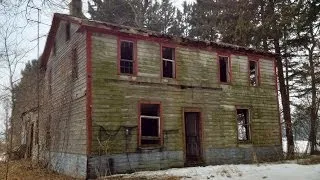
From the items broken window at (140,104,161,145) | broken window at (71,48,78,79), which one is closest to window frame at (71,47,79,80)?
broken window at (71,48,78,79)

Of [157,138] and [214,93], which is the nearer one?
[157,138]

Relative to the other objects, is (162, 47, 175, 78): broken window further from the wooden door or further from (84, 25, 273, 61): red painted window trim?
the wooden door

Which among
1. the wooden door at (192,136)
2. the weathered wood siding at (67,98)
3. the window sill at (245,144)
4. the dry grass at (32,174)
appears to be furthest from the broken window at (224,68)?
the dry grass at (32,174)

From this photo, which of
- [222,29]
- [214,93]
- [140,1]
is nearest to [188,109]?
[214,93]

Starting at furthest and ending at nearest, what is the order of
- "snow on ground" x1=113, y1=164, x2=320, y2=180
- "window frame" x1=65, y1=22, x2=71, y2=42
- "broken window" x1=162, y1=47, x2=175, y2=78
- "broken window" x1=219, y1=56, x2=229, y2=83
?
"broken window" x1=219, y1=56, x2=229, y2=83 → "window frame" x1=65, y1=22, x2=71, y2=42 → "broken window" x1=162, y1=47, x2=175, y2=78 → "snow on ground" x1=113, y1=164, x2=320, y2=180

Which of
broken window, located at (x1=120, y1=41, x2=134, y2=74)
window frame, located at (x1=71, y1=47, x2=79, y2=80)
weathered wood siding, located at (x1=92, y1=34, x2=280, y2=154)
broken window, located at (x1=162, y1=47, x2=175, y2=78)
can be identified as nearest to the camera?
weathered wood siding, located at (x1=92, y1=34, x2=280, y2=154)

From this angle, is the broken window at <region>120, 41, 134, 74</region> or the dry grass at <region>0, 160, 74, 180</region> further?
the broken window at <region>120, 41, 134, 74</region>

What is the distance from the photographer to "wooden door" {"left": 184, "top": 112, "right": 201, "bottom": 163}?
60.2ft

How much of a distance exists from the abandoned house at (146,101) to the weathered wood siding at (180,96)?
5cm

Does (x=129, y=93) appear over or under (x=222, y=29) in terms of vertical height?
under

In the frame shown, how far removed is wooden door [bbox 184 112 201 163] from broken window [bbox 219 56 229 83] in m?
2.96

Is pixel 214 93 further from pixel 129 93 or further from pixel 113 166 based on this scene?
pixel 113 166

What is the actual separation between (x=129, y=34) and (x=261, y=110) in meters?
9.39

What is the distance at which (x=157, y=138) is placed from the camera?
1653 centimetres
